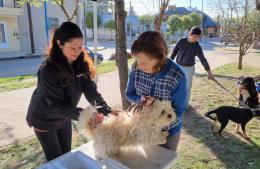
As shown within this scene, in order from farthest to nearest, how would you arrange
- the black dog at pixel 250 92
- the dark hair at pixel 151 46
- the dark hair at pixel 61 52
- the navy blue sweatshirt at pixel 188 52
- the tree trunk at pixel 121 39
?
the navy blue sweatshirt at pixel 188 52 → the black dog at pixel 250 92 → the tree trunk at pixel 121 39 → the dark hair at pixel 61 52 → the dark hair at pixel 151 46

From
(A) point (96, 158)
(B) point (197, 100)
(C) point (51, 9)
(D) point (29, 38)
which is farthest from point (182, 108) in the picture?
(C) point (51, 9)

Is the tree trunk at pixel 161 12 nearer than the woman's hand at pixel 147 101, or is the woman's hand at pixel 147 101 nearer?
the woman's hand at pixel 147 101

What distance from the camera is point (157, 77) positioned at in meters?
2.22

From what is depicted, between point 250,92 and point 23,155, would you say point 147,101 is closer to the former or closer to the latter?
point 23,155

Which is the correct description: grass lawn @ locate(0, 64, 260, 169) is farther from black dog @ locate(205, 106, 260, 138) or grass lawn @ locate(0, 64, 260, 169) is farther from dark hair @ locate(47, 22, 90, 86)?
dark hair @ locate(47, 22, 90, 86)

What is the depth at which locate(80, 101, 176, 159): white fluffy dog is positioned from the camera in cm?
202

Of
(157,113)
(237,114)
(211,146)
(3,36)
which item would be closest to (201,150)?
(211,146)

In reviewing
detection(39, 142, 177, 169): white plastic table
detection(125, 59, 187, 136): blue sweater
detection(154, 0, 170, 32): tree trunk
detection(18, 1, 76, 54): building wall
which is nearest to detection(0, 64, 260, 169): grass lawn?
detection(39, 142, 177, 169): white plastic table

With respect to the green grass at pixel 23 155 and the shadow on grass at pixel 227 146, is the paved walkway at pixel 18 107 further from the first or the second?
the shadow on grass at pixel 227 146

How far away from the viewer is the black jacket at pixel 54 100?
222 centimetres

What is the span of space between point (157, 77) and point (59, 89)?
2.80 ft

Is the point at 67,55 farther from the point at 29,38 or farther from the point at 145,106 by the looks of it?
the point at 29,38

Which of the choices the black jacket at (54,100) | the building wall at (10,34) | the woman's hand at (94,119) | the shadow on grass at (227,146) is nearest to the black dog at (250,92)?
the shadow on grass at (227,146)

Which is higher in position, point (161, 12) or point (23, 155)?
point (161, 12)
